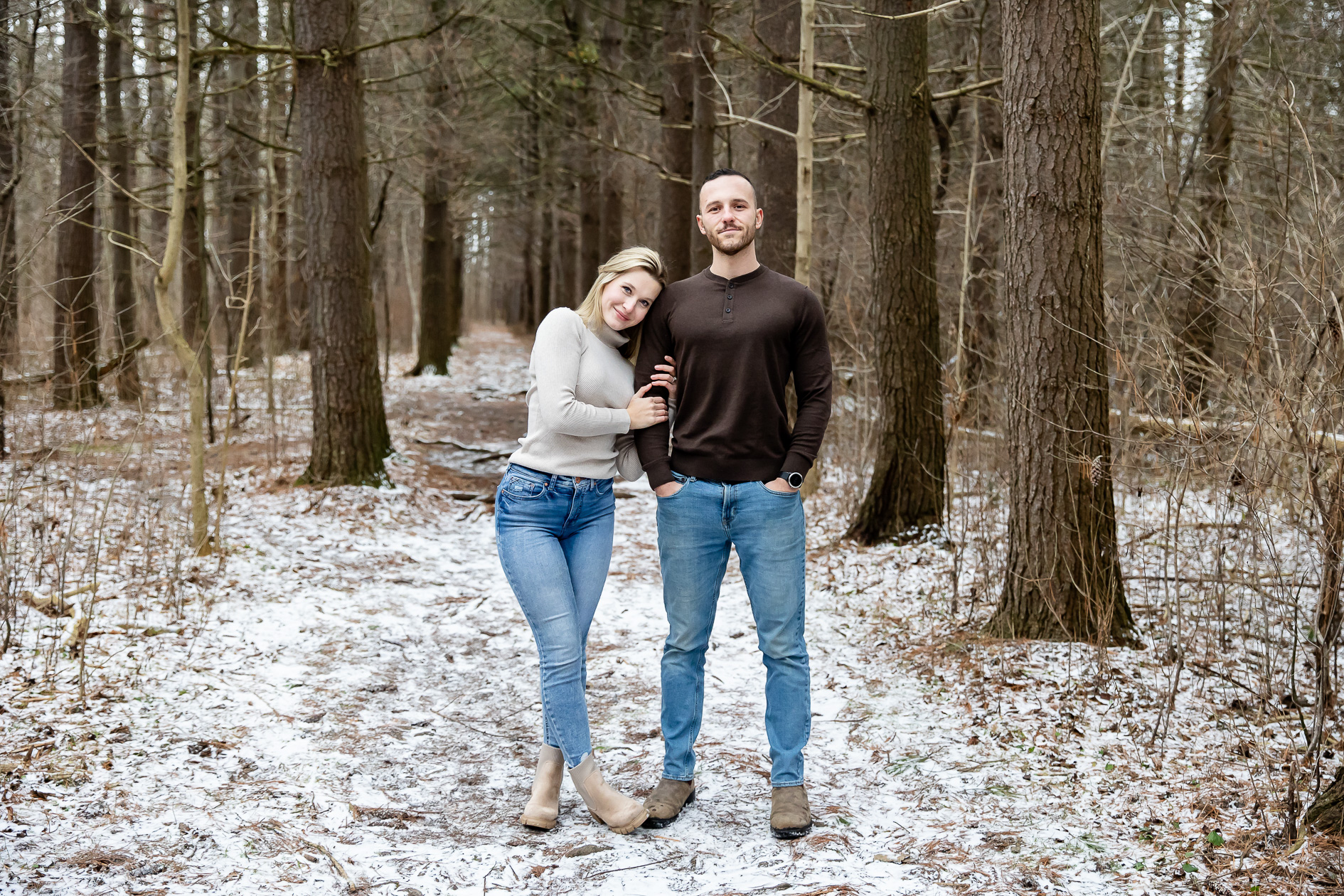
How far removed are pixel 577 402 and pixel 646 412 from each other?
0.80ft

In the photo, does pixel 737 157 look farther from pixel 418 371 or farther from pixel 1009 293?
pixel 1009 293

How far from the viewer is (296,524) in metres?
8.01

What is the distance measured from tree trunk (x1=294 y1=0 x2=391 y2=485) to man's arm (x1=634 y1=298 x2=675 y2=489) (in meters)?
6.15

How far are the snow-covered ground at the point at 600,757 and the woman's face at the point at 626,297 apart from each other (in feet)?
5.85

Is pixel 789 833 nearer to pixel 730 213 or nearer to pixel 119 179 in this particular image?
pixel 730 213

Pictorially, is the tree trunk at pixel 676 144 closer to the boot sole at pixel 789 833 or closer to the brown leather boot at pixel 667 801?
the brown leather boot at pixel 667 801

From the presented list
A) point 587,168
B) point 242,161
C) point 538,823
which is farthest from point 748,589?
point 587,168

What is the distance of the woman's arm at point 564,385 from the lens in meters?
3.37

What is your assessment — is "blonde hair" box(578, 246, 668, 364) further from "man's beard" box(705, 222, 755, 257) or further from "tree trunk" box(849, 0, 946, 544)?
"tree trunk" box(849, 0, 946, 544)

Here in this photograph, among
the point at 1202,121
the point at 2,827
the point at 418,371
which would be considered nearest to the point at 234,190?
the point at 418,371

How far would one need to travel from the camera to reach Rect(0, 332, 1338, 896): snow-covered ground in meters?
3.15

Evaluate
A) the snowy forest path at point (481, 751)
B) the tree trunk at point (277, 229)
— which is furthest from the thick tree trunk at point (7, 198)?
the tree trunk at point (277, 229)

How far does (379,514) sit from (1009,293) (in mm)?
5614

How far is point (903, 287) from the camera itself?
7.45m
